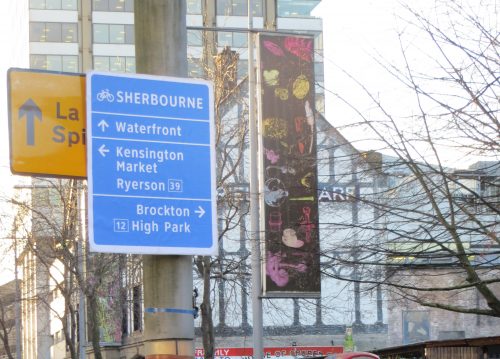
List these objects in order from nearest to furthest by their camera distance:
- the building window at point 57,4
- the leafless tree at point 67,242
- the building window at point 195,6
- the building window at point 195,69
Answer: the building window at point 195,69 → the leafless tree at point 67,242 → the building window at point 195,6 → the building window at point 57,4

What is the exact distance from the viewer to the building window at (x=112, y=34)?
7500 centimetres

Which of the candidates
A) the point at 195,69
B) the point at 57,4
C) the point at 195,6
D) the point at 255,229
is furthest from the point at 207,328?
the point at 57,4

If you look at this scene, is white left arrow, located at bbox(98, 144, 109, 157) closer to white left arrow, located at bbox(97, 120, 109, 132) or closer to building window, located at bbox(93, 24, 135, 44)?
white left arrow, located at bbox(97, 120, 109, 132)

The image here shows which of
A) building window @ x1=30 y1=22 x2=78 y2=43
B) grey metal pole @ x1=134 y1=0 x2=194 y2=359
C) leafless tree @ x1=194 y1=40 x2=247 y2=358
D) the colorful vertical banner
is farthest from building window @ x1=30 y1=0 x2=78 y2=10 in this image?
grey metal pole @ x1=134 y1=0 x2=194 y2=359

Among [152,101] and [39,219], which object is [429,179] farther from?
[39,219]

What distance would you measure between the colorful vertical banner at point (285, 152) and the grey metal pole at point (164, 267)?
8426mm

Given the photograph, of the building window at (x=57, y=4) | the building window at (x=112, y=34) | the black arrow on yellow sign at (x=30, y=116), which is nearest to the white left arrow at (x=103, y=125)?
the black arrow on yellow sign at (x=30, y=116)

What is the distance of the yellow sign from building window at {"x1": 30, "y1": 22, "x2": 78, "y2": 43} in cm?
7134

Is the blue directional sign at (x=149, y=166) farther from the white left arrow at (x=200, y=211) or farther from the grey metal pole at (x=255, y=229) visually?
the grey metal pole at (x=255, y=229)

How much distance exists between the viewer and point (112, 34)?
75312mm

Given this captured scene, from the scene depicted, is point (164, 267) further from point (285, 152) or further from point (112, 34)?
point (112, 34)

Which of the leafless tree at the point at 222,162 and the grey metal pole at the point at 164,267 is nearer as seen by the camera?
the grey metal pole at the point at 164,267

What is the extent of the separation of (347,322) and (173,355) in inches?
1360

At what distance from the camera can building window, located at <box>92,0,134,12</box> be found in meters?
75.5
